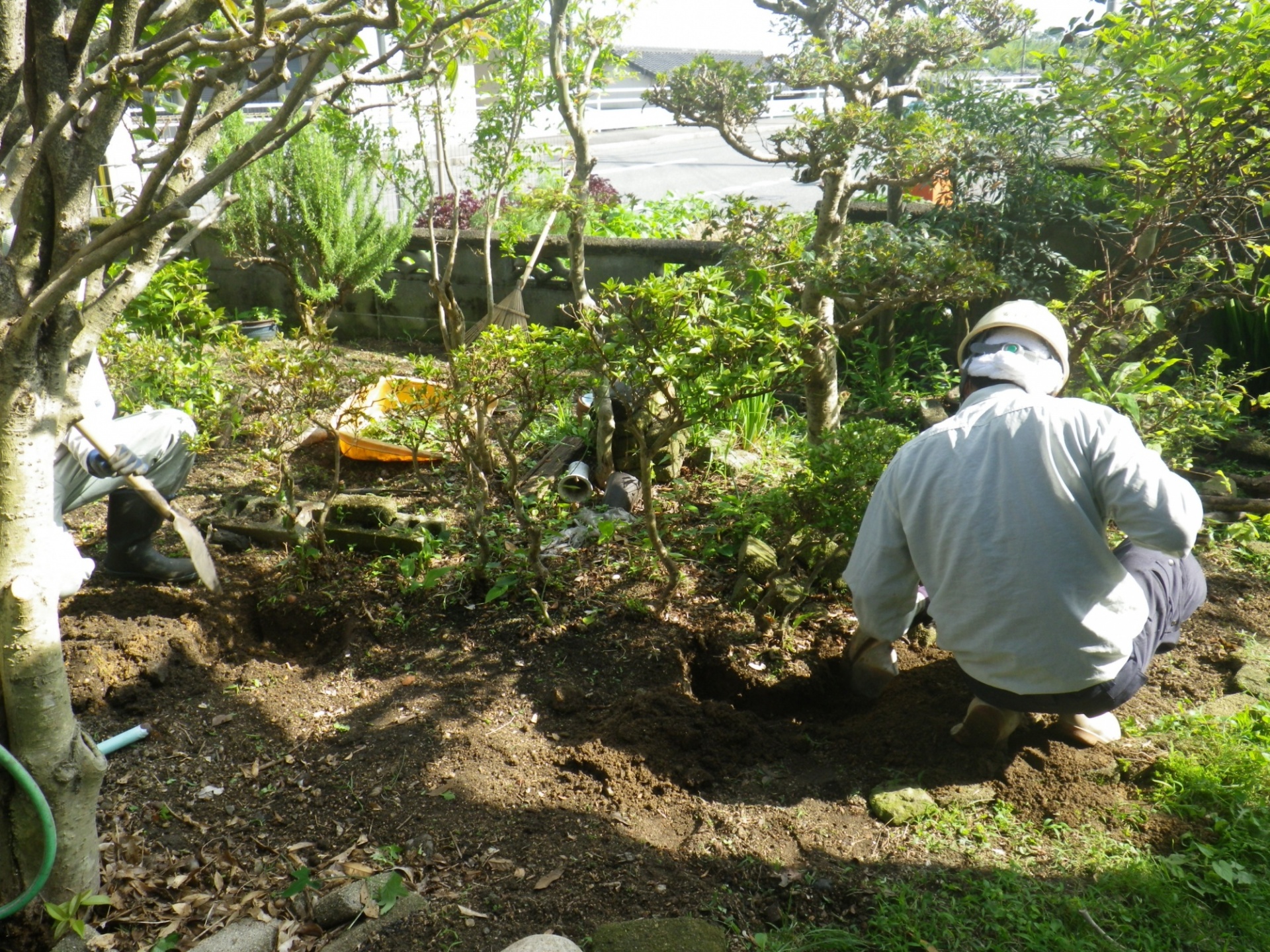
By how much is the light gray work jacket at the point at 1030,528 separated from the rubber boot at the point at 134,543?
287 centimetres

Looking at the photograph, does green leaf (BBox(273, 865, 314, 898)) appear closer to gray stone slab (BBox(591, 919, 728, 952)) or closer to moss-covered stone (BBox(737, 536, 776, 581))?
gray stone slab (BBox(591, 919, 728, 952))

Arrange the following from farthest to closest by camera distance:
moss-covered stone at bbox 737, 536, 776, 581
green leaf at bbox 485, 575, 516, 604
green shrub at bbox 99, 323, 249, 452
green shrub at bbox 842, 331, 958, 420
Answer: green shrub at bbox 842, 331, 958, 420, green shrub at bbox 99, 323, 249, 452, moss-covered stone at bbox 737, 536, 776, 581, green leaf at bbox 485, 575, 516, 604

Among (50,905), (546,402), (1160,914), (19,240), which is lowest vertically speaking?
(1160,914)

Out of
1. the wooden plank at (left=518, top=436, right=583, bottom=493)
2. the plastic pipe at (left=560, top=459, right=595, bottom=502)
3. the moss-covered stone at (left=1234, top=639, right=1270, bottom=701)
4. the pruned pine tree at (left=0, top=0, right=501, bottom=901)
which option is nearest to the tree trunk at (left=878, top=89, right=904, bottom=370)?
the wooden plank at (left=518, top=436, right=583, bottom=493)

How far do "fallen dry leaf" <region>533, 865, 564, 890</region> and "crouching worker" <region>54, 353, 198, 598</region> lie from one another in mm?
2073

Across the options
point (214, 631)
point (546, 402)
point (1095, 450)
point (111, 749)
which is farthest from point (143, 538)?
point (1095, 450)

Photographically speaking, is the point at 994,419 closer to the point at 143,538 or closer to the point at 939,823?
the point at 939,823

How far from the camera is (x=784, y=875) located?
2.46 meters

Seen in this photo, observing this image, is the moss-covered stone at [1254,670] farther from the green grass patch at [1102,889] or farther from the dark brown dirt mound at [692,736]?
the dark brown dirt mound at [692,736]

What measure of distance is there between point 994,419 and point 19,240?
2411 millimetres

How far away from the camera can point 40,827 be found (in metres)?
2.20

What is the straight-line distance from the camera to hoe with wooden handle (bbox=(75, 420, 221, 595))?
264cm

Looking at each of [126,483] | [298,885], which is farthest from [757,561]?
[126,483]

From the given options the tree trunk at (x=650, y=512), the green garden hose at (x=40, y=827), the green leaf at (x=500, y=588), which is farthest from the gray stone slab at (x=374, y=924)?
the tree trunk at (x=650, y=512)
